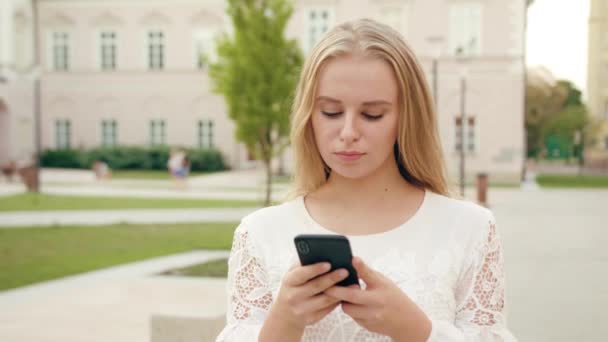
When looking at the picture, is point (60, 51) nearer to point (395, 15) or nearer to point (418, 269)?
point (395, 15)

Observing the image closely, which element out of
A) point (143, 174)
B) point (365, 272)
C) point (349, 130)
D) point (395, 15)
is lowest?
point (143, 174)

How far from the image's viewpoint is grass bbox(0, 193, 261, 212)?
2070 cm

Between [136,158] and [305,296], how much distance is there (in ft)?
128

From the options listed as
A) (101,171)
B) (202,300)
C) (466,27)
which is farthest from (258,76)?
(466,27)

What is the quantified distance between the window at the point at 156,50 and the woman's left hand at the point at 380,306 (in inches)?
1556

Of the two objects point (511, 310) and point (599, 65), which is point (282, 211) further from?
point (599, 65)

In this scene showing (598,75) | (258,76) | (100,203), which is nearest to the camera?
(258,76)

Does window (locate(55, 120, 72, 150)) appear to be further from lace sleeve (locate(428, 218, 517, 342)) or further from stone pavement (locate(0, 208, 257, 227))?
lace sleeve (locate(428, 218, 517, 342))

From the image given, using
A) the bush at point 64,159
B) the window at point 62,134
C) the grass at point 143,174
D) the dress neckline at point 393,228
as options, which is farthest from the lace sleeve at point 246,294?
the window at point 62,134

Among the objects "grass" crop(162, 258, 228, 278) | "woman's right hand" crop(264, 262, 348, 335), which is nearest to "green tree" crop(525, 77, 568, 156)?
"grass" crop(162, 258, 228, 278)

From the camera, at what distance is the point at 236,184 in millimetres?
31406

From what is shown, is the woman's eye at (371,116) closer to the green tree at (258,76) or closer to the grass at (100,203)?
the green tree at (258,76)

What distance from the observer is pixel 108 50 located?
40719 mm

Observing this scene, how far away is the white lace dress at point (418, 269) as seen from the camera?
208 cm
